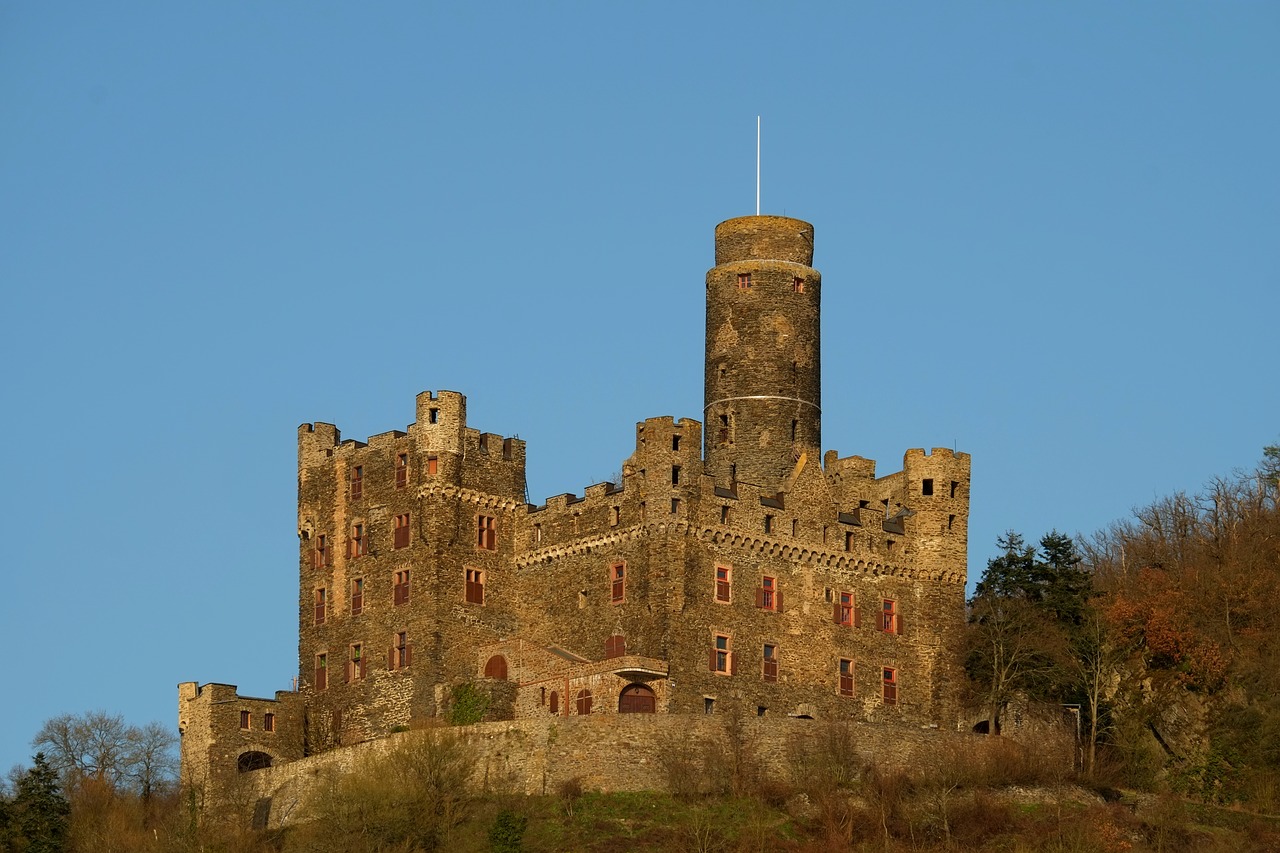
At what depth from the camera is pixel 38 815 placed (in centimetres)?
8831

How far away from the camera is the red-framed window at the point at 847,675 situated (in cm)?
9344

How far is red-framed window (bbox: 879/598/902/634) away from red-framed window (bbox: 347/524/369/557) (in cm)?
1669

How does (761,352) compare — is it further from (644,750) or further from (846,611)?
(644,750)

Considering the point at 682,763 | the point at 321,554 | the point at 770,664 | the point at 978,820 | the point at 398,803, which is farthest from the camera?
the point at 321,554

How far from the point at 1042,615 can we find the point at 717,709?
11112mm

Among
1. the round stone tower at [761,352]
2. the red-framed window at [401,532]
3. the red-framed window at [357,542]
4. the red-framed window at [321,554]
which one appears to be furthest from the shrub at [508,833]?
the round stone tower at [761,352]

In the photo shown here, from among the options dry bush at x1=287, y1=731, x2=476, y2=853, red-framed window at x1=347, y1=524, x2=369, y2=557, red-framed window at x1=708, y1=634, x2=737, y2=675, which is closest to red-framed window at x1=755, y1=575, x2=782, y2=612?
red-framed window at x1=708, y1=634, x2=737, y2=675

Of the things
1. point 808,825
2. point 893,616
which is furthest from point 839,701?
point 808,825

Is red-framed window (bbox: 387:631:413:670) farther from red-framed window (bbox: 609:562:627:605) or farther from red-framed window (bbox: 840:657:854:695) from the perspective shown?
red-framed window (bbox: 840:657:854:695)

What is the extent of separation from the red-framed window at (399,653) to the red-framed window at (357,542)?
3.39 metres

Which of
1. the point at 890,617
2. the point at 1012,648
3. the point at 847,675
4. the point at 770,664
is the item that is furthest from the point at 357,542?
the point at 1012,648

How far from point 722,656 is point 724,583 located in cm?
231

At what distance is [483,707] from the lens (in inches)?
3563

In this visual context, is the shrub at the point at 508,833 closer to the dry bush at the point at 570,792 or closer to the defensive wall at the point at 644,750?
the dry bush at the point at 570,792
